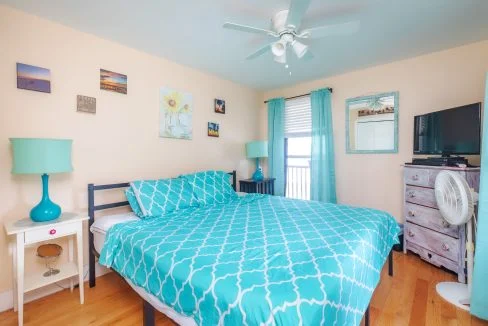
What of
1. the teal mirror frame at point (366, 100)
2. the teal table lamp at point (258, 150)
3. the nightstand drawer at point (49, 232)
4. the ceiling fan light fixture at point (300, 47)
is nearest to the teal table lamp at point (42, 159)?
the nightstand drawer at point (49, 232)

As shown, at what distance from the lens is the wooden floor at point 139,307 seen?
5.47 feet

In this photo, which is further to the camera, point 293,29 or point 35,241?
point 293,29

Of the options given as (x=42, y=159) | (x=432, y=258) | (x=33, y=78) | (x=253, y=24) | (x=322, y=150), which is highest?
(x=253, y=24)

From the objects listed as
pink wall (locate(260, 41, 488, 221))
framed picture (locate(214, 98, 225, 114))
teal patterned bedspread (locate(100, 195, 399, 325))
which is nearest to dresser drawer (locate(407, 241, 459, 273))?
pink wall (locate(260, 41, 488, 221))

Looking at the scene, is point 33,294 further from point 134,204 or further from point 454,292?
point 454,292

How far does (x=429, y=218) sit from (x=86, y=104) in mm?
3664

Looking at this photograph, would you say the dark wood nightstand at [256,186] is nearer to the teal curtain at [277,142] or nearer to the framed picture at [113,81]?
the teal curtain at [277,142]

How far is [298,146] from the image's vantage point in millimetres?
4008

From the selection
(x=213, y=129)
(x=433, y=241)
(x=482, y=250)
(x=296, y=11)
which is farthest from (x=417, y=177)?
(x=213, y=129)

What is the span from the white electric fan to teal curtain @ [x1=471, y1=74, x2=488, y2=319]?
0.17m

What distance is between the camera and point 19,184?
6.26 ft

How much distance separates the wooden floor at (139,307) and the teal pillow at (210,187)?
108cm

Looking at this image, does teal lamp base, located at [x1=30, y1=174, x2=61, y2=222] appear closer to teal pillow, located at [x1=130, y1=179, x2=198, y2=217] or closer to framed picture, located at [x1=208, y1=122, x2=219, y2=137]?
teal pillow, located at [x1=130, y1=179, x2=198, y2=217]

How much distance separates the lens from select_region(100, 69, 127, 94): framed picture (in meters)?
2.36
